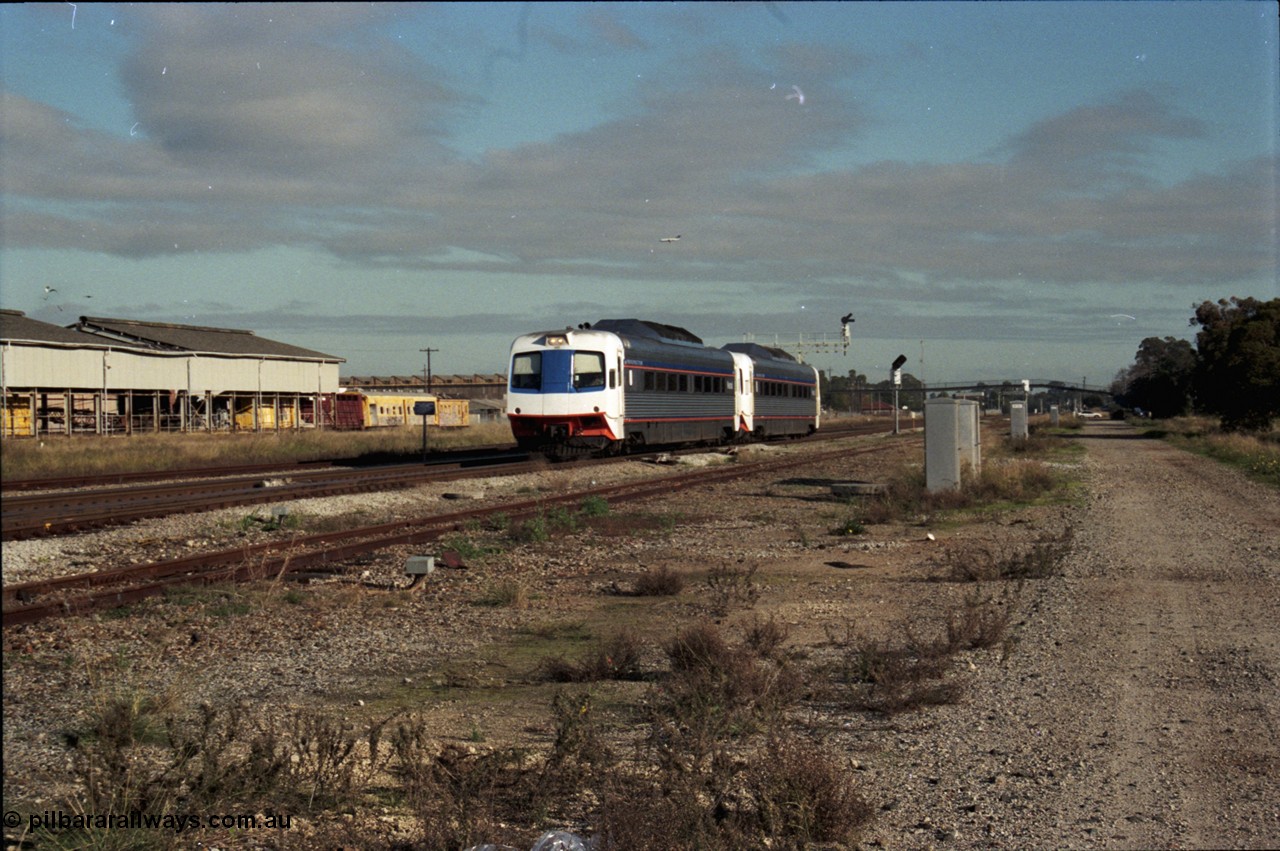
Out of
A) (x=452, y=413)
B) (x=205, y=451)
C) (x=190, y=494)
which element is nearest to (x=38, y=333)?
(x=205, y=451)

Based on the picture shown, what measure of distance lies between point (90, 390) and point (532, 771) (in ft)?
158

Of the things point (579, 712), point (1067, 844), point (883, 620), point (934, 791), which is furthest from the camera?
point (883, 620)

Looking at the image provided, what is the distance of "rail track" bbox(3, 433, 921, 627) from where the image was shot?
32.9 feet

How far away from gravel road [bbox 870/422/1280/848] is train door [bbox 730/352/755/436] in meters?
27.5

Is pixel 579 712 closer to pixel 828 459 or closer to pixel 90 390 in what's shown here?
pixel 828 459

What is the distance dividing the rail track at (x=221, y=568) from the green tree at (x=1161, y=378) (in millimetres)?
56723

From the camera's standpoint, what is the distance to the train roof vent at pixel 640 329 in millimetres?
31422

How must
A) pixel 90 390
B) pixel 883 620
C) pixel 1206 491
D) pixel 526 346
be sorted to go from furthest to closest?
pixel 90 390, pixel 526 346, pixel 1206 491, pixel 883 620

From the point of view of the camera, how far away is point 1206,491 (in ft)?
77.7

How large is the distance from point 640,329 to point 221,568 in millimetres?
21200

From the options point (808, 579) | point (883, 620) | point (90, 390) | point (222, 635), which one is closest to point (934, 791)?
point (883, 620)

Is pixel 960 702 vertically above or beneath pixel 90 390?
beneath

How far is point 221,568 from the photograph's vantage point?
1228cm

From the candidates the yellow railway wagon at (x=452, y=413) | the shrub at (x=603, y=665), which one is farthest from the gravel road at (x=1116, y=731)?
the yellow railway wagon at (x=452, y=413)
